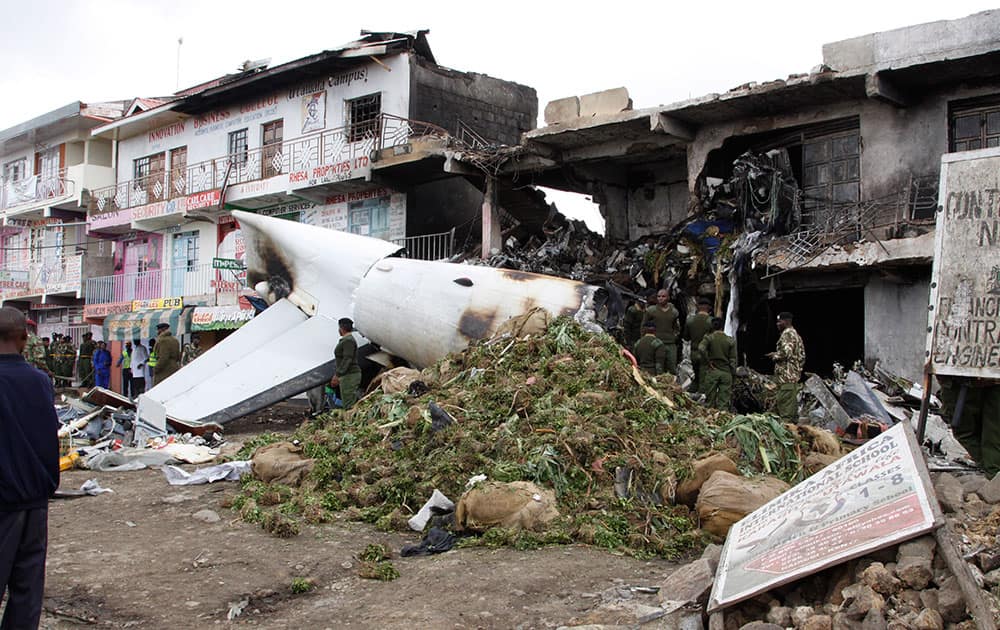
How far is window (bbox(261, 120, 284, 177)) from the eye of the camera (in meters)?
23.1

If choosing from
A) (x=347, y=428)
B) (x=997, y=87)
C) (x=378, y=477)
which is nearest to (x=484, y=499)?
(x=378, y=477)

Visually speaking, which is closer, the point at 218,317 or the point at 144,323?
the point at 218,317

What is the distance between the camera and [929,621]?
127 inches

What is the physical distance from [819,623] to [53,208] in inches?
1298

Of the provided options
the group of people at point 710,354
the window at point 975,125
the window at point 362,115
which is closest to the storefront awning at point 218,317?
the window at point 362,115

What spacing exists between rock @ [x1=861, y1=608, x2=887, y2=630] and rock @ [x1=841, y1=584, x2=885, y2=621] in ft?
0.05

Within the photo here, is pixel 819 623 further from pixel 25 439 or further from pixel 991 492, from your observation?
pixel 25 439

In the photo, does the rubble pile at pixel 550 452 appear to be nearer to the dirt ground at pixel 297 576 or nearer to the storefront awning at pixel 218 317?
the dirt ground at pixel 297 576

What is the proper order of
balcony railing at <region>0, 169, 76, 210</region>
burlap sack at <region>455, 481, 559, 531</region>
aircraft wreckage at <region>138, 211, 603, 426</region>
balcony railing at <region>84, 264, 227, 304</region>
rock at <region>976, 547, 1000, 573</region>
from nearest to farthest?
rock at <region>976, 547, 1000, 573</region>
burlap sack at <region>455, 481, 559, 531</region>
aircraft wreckage at <region>138, 211, 603, 426</region>
balcony railing at <region>84, 264, 227, 304</region>
balcony railing at <region>0, 169, 76, 210</region>

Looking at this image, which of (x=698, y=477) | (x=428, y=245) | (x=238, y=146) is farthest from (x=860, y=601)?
(x=238, y=146)

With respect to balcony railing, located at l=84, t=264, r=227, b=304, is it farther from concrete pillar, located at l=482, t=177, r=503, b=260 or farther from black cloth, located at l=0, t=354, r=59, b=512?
black cloth, located at l=0, t=354, r=59, b=512

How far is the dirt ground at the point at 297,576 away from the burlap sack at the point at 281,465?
0.96m

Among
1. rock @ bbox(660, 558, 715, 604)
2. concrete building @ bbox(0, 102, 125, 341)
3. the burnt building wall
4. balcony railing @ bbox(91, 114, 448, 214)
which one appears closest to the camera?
rock @ bbox(660, 558, 715, 604)

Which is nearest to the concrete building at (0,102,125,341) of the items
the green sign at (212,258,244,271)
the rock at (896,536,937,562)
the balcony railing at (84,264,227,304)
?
the balcony railing at (84,264,227,304)
